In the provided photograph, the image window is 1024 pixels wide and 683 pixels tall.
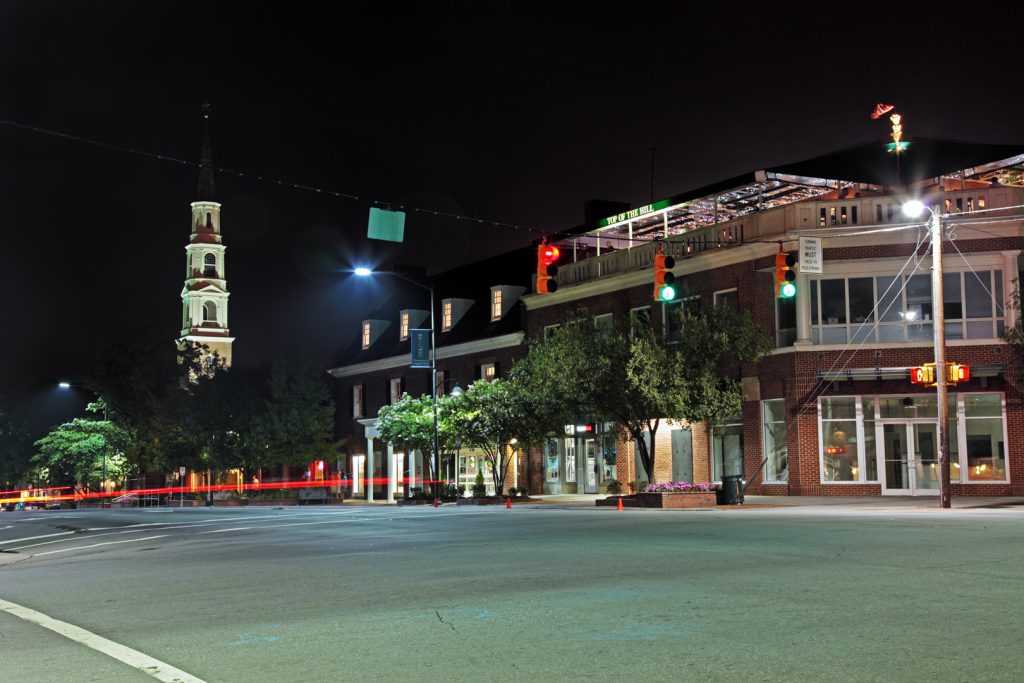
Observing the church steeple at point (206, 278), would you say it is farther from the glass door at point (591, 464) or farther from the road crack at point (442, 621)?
the road crack at point (442, 621)

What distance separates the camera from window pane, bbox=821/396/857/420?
34812mm

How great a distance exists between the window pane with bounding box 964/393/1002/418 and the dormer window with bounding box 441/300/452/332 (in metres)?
28.9

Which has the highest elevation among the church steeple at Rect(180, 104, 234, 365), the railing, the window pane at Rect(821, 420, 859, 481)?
the church steeple at Rect(180, 104, 234, 365)

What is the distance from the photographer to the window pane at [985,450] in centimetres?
3275

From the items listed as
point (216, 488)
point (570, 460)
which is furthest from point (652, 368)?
point (216, 488)

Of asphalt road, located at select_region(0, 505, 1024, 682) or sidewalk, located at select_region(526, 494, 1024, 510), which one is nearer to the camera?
asphalt road, located at select_region(0, 505, 1024, 682)

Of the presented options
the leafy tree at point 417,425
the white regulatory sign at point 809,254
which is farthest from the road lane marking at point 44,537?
the white regulatory sign at point 809,254

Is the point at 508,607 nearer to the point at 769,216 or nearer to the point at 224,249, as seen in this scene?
the point at 769,216

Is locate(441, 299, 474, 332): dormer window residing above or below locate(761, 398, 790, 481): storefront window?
above

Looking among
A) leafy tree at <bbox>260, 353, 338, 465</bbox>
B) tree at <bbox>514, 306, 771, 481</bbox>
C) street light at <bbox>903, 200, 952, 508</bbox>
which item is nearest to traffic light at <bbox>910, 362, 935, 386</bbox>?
street light at <bbox>903, 200, 952, 508</bbox>

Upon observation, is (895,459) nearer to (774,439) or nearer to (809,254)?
(774,439)

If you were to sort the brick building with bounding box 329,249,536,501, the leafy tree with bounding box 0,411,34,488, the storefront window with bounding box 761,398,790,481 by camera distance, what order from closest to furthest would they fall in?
the storefront window with bounding box 761,398,790,481 → the brick building with bounding box 329,249,536,501 → the leafy tree with bounding box 0,411,34,488

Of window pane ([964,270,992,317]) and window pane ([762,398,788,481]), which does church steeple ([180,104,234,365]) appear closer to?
window pane ([762,398,788,481])

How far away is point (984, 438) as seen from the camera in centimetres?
3316
